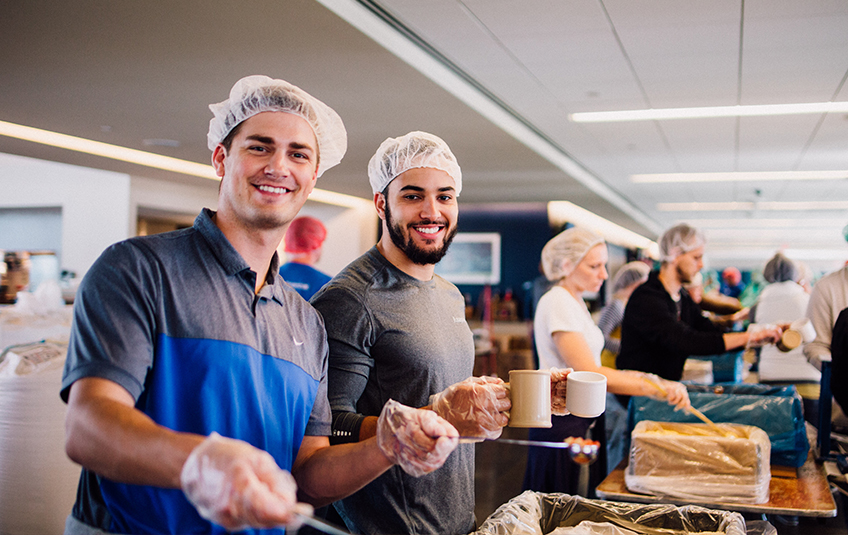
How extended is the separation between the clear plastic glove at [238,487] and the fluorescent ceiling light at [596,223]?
6.77m

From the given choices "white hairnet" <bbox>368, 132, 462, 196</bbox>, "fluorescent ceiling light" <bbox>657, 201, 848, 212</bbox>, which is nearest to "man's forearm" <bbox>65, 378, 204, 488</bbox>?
"white hairnet" <bbox>368, 132, 462, 196</bbox>

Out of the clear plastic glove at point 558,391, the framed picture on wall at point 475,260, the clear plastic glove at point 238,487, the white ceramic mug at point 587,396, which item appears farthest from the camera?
the framed picture on wall at point 475,260

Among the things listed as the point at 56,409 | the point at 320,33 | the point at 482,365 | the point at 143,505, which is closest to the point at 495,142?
the point at 320,33

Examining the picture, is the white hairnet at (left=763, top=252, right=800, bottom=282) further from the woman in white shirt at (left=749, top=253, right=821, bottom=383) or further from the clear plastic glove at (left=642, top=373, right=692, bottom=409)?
the clear plastic glove at (left=642, top=373, right=692, bottom=409)

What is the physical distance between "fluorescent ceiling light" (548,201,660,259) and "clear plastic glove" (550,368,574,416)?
585 cm

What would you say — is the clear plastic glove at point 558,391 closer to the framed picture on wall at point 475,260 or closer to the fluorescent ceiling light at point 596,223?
the fluorescent ceiling light at point 596,223

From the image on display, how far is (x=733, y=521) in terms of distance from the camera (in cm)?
148

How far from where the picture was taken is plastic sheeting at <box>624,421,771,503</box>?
1979 millimetres

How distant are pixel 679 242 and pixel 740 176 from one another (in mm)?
5419

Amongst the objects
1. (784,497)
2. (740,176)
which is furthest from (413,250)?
(740,176)

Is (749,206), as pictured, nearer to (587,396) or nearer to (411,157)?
(411,157)

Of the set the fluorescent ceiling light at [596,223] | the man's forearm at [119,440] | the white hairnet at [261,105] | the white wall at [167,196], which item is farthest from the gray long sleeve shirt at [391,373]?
the white wall at [167,196]

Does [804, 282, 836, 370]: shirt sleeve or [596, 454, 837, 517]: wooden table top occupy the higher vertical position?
[804, 282, 836, 370]: shirt sleeve

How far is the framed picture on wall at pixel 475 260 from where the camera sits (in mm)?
10445
